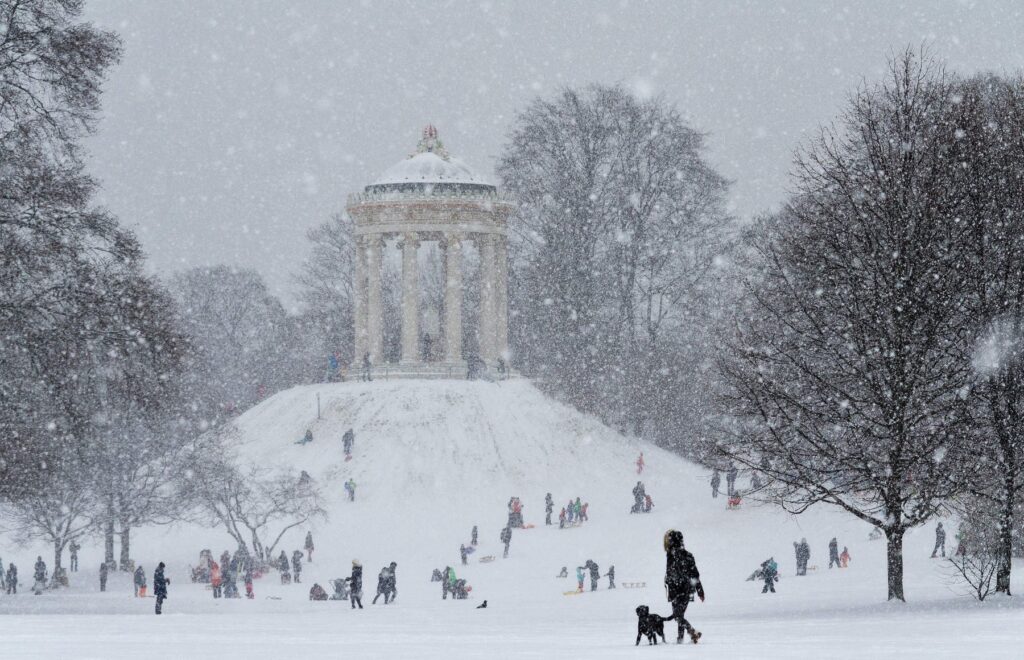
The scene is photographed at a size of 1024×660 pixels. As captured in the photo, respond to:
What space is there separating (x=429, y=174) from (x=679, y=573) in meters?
41.1

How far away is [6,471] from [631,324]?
129ft

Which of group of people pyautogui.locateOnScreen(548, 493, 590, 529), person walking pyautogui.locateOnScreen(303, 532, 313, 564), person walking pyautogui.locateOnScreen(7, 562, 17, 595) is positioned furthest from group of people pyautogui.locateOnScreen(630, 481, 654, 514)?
person walking pyautogui.locateOnScreen(7, 562, 17, 595)

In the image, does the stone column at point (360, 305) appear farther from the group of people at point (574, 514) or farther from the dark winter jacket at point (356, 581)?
the dark winter jacket at point (356, 581)

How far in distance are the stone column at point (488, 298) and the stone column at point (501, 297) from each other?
8cm

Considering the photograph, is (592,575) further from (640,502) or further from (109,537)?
(109,537)

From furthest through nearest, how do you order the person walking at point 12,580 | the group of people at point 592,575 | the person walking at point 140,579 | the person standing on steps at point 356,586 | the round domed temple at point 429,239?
the round domed temple at point 429,239 → the person walking at point 12,580 → the person walking at point 140,579 → the group of people at point 592,575 → the person standing on steps at point 356,586

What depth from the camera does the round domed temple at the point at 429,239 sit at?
52875 mm

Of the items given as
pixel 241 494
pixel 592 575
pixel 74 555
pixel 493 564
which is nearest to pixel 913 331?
pixel 592 575

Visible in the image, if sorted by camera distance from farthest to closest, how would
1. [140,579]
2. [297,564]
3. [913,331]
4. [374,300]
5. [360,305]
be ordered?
[360,305] → [374,300] → [297,564] → [140,579] → [913,331]

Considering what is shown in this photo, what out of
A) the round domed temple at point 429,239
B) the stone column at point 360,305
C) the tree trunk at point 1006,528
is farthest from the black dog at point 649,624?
the stone column at point 360,305

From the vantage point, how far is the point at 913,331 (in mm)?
19859

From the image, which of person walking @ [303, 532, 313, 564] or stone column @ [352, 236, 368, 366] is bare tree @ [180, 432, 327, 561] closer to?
person walking @ [303, 532, 313, 564]

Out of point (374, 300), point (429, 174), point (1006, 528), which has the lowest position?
point (1006, 528)

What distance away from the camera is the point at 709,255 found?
55.5m
